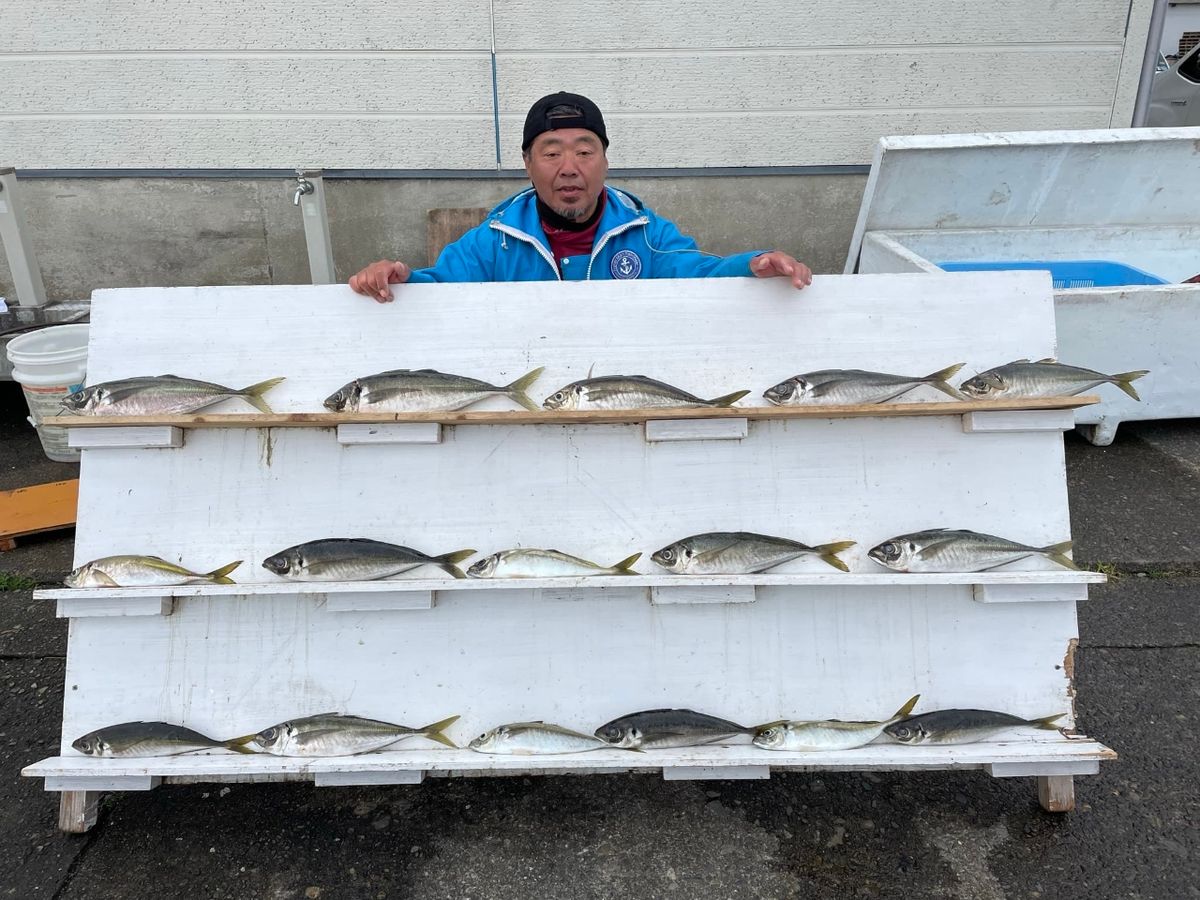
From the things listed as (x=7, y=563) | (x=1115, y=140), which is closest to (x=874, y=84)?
(x=1115, y=140)

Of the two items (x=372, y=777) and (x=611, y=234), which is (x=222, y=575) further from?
(x=611, y=234)

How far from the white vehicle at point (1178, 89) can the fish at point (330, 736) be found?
10095 mm

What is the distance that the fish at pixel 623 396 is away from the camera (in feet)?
8.46

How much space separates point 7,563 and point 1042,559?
5223 mm

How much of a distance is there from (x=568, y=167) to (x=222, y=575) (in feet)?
6.77

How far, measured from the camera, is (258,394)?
269cm

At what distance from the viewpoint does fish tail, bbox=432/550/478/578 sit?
8.38ft

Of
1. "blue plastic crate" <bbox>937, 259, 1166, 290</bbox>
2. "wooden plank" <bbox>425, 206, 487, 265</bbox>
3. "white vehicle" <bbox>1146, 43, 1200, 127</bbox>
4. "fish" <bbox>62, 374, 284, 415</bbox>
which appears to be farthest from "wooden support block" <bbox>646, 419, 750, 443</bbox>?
"white vehicle" <bbox>1146, 43, 1200, 127</bbox>

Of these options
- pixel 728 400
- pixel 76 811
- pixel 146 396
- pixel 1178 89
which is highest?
pixel 1178 89

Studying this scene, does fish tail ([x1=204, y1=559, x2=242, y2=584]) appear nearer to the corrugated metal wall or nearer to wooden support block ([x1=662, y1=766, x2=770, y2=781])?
wooden support block ([x1=662, y1=766, x2=770, y2=781])

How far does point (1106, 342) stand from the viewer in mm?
4953

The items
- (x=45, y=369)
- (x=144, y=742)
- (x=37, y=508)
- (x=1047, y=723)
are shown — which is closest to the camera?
(x=144, y=742)

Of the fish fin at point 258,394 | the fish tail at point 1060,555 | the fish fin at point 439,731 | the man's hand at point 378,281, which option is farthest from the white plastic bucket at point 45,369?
the fish tail at point 1060,555

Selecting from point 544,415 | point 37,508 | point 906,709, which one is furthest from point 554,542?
point 37,508
